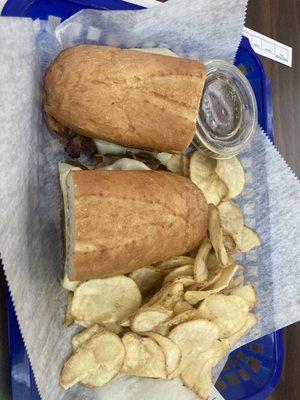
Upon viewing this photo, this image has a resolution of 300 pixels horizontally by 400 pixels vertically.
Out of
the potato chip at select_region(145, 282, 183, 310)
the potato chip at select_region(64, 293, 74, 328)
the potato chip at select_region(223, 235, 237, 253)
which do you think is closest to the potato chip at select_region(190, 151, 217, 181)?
the potato chip at select_region(223, 235, 237, 253)

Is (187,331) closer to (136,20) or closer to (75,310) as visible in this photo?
(75,310)

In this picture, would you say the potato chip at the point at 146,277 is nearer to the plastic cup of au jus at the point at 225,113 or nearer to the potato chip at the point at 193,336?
the potato chip at the point at 193,336

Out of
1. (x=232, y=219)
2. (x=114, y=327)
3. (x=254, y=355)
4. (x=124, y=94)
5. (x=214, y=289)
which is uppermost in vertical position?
(x=124, y=94)

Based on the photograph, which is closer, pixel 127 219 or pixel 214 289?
pixel 127 219

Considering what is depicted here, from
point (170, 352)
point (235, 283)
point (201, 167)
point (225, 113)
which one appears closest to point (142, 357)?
point (170, 352)

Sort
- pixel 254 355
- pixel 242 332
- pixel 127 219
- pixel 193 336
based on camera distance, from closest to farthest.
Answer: pixel 127 219
pixel 193 336
pixel 242 332
pixel 254 355

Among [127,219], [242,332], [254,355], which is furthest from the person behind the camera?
[254,355]

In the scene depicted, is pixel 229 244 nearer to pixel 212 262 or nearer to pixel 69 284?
pixel 212 262

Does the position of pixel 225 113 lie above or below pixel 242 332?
above
